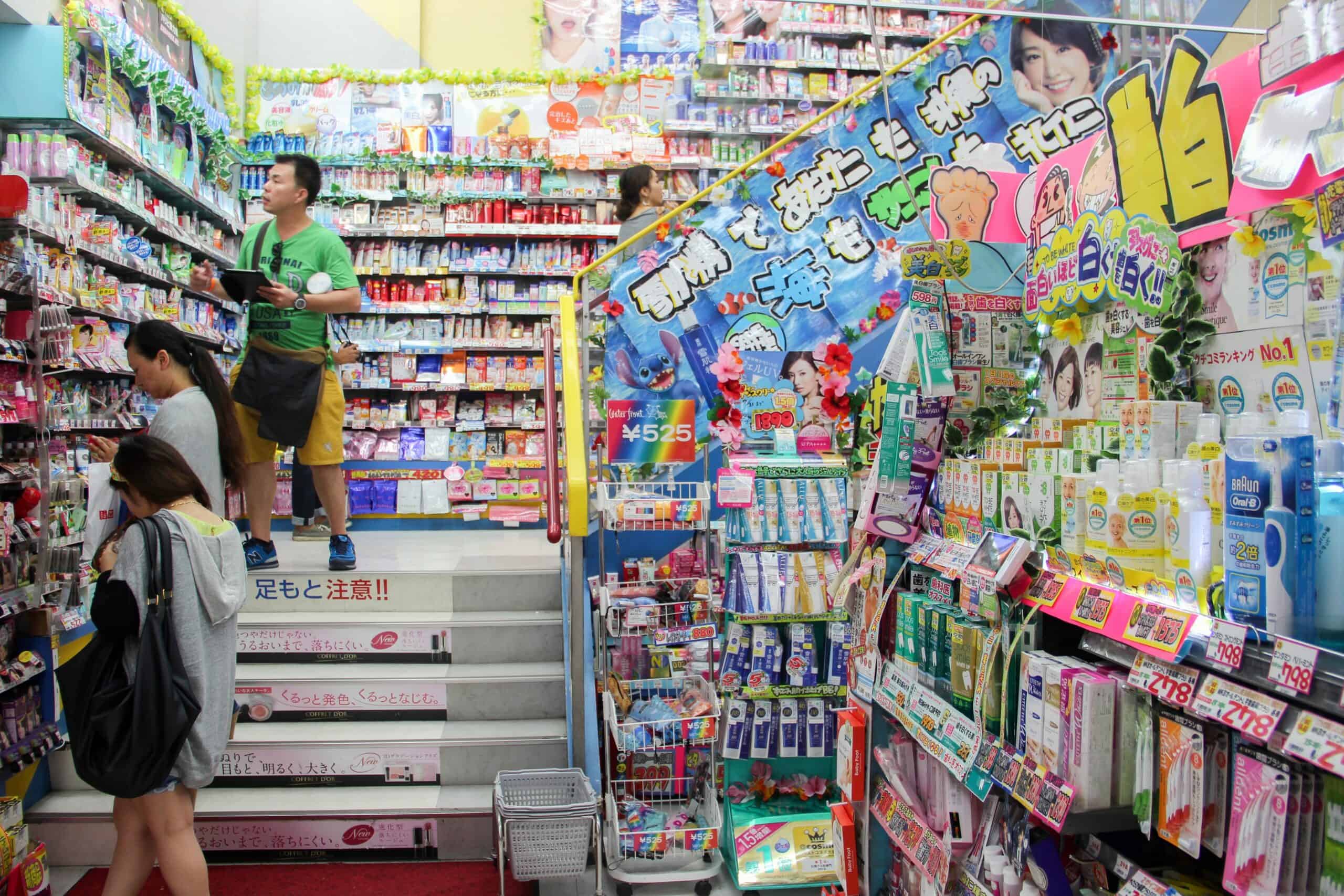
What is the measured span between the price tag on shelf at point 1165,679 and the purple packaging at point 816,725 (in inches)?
75.9

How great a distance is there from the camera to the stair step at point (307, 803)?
10.9 feet

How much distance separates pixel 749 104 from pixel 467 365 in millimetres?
3256

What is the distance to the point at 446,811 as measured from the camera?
3361mm

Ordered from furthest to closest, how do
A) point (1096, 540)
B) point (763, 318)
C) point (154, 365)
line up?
point (763, 318)
point (154, 365)
point (1096, 540)

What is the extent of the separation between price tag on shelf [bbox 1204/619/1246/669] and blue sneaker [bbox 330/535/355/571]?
145 inches

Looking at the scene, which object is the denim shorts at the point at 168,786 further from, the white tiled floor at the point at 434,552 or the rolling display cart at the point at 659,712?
the white tiled floor at the point at 434,552

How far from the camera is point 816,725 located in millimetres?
3348

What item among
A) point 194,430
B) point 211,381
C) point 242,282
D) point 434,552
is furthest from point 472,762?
point 242,282

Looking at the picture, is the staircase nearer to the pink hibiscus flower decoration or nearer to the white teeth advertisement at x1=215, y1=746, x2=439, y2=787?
the white teeth advertisement at x1=215, y1=746, x2=439, y2=787

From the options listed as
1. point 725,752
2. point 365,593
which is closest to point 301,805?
point 365,593

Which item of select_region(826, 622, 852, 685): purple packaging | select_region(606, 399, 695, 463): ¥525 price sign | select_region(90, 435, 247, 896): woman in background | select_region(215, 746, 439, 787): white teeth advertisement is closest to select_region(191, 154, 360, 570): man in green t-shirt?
select_region(215, 746, 439, 787): white teeth advertisement

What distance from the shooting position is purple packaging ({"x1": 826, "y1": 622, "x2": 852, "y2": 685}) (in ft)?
10.9

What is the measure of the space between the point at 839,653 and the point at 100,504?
2.56 m

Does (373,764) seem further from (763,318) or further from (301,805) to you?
(763,318)
